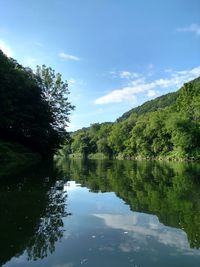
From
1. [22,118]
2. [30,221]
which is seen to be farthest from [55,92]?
[30,221]

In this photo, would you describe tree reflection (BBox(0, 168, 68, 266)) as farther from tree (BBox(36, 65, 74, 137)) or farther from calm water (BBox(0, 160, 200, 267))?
tree (BBox(36, 65, 74, 137))

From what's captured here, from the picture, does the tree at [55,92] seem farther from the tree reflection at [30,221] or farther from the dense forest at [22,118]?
the tree reflection at [30,221]

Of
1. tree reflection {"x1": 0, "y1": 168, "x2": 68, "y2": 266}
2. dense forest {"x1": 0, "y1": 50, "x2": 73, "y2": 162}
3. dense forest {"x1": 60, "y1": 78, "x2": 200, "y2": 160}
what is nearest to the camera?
tree reflection {"x1": 0, "y1": 168, "x2": 68, "y2": 266}

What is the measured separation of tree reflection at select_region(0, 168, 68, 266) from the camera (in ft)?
25.6

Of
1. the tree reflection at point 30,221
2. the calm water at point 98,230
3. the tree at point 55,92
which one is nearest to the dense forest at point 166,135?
the tree at point 55,92

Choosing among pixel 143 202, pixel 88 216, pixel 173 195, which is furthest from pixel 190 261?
pixel 173 195

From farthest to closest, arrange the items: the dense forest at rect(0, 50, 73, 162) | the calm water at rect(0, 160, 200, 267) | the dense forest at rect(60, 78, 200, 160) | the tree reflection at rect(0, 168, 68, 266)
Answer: the dense forest at rect(60, 78, 200, 160)
the dense forest at rect(0, 50, 73, 162)
the tree reflection at rect(0, 168, 68, 266)
the calm water at rect(0, 160, 200, 267)

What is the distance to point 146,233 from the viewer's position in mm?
9297

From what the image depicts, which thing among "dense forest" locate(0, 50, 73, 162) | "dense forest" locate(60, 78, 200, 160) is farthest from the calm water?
"dense forest" locate(60, 78, 200, 160)

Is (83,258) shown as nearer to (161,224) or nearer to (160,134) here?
(161,224)

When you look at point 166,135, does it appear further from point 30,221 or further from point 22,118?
point 30,221

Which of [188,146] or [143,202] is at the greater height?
[188,146]

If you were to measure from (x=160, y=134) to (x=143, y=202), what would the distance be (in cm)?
9066

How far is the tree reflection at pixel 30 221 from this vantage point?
308 inches
